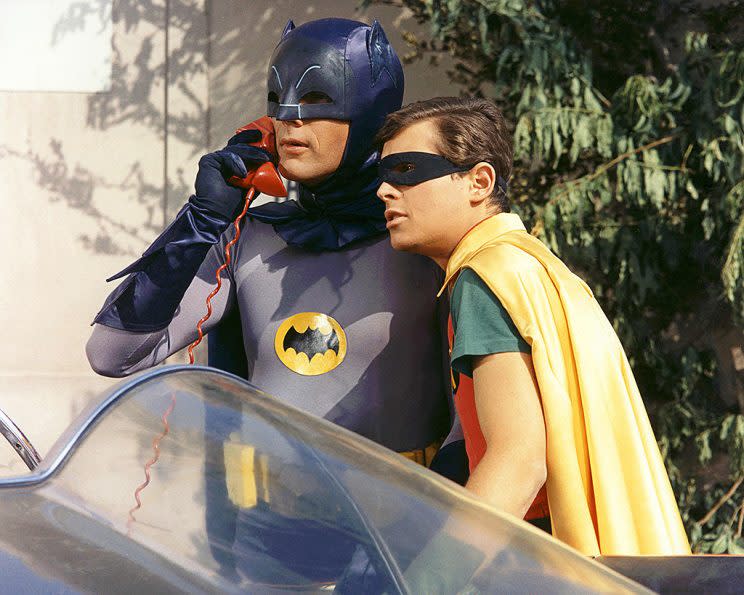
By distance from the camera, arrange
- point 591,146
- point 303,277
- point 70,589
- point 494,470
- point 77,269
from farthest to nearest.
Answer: point 77,269 → point 591,146 → point 303,277 → point 494,470 → point 70,589

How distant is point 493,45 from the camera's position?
421cm

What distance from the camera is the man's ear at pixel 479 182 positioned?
6.26ft

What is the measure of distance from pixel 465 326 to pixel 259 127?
765 mm

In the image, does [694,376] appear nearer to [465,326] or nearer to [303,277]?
[303,277]

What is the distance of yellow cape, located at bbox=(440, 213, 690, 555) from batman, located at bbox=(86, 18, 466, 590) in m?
0.41

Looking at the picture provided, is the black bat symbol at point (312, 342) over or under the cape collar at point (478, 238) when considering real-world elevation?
under

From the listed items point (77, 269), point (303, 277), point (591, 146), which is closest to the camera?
point (303, 277)

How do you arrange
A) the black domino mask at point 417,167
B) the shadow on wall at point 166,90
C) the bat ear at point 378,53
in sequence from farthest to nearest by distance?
the shadow on wall at point 166,90, the bat ear at point 378,53, the black domino mask at point 417,167

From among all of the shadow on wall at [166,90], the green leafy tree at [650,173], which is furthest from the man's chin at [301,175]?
the shadow on wall at [166,90]

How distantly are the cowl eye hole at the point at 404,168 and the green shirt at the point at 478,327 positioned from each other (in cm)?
28

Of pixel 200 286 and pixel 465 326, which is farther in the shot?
pixel 200 286

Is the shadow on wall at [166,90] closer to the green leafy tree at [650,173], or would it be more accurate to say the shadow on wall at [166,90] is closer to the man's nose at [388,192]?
the green leafy tree at [650,173]

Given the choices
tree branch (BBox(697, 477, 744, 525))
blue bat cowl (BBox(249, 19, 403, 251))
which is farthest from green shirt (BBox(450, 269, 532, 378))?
tree branch (BBox(697, 477, 744, 525))

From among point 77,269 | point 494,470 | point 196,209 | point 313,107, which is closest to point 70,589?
point 494,470
